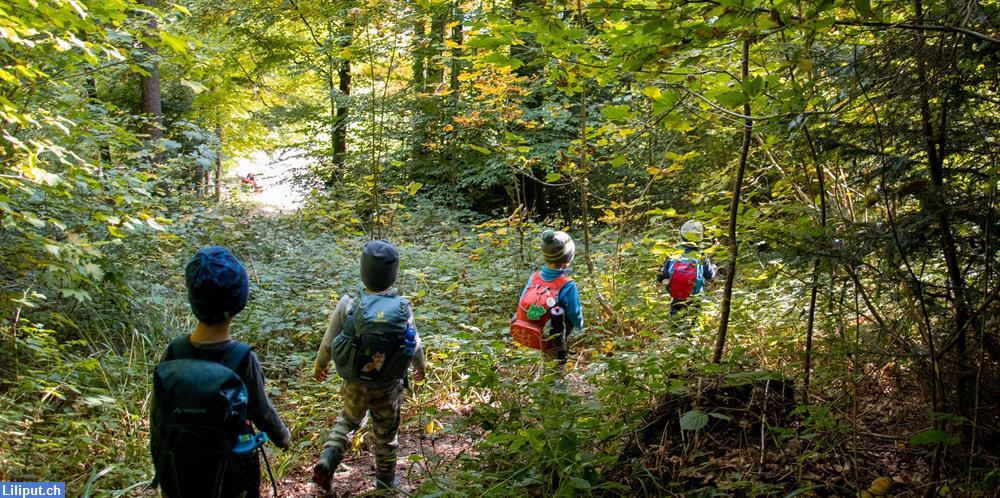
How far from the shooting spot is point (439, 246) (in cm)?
1056

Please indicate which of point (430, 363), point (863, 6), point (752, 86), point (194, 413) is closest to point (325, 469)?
point (194, 413)

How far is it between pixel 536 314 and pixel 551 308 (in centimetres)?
14

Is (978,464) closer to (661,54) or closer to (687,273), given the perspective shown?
(661,54)

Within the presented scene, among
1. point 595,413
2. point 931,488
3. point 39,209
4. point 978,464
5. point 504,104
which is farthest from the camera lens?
point 504,104

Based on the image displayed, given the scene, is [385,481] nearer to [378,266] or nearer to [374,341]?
[374,341]

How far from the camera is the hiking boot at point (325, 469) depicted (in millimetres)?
3934

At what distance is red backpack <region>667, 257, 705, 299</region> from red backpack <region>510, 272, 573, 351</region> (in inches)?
104

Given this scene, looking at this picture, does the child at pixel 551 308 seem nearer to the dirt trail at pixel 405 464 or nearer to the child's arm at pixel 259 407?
the dirt trail at pixel 405 464

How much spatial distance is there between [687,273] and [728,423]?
151 inches

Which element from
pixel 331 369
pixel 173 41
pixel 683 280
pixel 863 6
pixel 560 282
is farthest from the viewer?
pixel 683 280

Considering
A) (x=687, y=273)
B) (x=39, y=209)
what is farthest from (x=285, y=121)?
(x=687, y=273)

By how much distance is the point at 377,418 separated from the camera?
13.2 ft

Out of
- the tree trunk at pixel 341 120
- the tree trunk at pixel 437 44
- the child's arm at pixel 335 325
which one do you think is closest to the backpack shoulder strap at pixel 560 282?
the child's arm at pixel 335 325

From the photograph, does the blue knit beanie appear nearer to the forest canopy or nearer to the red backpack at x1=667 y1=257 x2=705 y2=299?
the forest canopy
